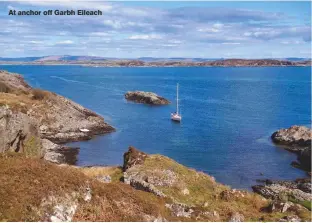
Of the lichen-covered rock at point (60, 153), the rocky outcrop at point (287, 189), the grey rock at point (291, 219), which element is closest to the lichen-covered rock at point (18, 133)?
the lichen-covered rock at point (60, 153)

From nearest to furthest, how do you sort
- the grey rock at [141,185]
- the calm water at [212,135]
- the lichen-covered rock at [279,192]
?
the grey rock at [141,185], the lichen-covered rock at [279,192], the calm water at [212,135]

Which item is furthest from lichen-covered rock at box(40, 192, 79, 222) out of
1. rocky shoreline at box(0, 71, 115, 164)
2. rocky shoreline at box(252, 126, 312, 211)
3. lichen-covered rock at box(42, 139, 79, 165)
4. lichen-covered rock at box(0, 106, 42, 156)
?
lichen-covered rock at box(42, 139, 79, 165)

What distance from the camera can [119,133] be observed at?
8744 centimetres

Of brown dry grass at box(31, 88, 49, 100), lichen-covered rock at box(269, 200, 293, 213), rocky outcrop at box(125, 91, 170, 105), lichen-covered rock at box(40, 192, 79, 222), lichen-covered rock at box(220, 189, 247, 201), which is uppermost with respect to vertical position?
lichen-covered rock at box(40, 192, 79, 222)

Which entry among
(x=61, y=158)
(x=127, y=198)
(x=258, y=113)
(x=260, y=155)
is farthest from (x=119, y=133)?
(x=127, y=198)

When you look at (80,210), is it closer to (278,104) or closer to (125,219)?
(125,219)

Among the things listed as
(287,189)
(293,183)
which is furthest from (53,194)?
(293,183)

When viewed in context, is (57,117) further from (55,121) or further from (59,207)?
(59,207)

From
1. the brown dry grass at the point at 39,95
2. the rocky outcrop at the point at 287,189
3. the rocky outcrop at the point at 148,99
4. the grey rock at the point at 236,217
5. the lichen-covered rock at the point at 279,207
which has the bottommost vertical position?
the rocky outcrop at the point at 287,189

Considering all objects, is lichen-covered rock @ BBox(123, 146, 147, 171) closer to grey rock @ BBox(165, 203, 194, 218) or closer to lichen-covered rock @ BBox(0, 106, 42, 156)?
lichen-covered rock @ BBox(0, 106, 42, 156)

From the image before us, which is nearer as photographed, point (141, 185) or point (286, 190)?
point (141, 185)

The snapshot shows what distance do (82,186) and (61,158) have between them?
1706 inches

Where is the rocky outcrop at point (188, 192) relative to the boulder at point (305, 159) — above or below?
above

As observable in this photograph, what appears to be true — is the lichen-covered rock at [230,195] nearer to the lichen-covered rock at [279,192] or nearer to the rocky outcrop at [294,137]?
the lichen-covered rock at [279,192]
